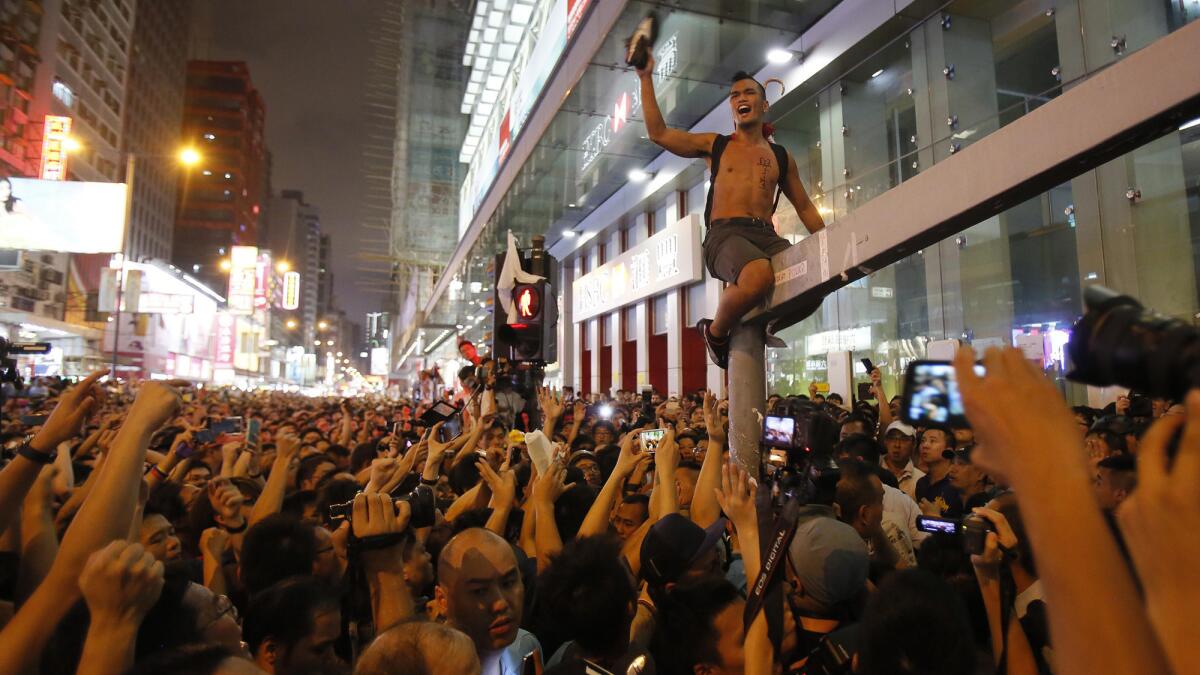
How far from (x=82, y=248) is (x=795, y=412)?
24605 mm

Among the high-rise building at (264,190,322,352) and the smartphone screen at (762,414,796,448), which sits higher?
the high-rise building at (264,190,322,352)

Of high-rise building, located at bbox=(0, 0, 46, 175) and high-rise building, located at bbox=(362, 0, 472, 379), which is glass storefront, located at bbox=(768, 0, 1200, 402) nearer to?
high-rise building, located at bbox=(0, 0, 46, 175)

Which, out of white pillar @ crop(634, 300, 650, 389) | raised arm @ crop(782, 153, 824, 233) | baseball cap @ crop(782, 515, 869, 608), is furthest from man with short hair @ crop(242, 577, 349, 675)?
white pillar @ crop(634, 300, 650, 389)

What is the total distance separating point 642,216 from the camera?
795 inches

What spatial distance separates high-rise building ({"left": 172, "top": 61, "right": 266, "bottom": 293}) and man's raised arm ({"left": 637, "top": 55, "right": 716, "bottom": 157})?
98.1 metres

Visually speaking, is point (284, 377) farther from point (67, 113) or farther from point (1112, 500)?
point (1112, 500)

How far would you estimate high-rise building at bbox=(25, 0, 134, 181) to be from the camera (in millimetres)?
33344

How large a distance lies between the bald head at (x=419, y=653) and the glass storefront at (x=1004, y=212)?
7.08m

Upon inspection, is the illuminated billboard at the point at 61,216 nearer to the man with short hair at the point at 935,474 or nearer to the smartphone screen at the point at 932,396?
the man with short hair at the point at 935,474

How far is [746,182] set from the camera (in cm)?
407

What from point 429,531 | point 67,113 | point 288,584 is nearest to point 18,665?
point 288,584

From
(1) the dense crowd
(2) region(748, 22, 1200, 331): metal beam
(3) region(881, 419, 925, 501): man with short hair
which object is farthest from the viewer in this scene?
(3) region(881, 419, 925, 501): man with short hair

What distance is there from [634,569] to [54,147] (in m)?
38.5

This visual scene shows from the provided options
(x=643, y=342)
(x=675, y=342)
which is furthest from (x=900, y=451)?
(x=643, y=342)
